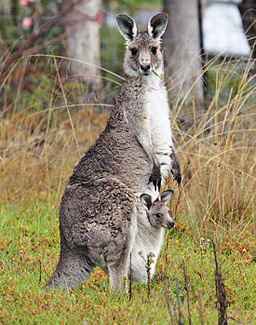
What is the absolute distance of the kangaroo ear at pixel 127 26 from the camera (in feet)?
17.6

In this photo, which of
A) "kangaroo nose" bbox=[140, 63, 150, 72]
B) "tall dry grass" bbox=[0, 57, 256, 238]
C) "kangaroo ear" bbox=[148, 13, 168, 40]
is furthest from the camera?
"tall dry grass" bbox=[0, 57, 256, 238]

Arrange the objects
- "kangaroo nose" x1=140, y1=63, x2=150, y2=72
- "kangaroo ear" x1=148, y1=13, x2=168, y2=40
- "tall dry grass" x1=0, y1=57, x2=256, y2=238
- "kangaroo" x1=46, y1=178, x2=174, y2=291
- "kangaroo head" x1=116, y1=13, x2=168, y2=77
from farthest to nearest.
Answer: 1. "tall dry grass" x1=0, y1=57, x2=256, y2=238
2. "kangaroo ear" x1=148, y1=13, x2=168, y2=40
3. "kangaroo head" x1=116, y1=13, x2=168, y2=77
4. "kangaroo nose" x1=140, y1=63, x2=150, y2=72
5. "kangaroo" x1=46, y1=178, x2=174, y2=291

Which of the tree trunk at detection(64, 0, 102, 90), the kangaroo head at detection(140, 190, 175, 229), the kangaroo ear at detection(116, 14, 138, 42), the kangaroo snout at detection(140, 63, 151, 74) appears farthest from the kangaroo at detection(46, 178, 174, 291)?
the tree trunk at detection(64, 0, 102, 90)

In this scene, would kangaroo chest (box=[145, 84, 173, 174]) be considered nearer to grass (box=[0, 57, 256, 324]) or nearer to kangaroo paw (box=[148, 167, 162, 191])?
kangaroo paw (box=[148, 167, 162, 191])

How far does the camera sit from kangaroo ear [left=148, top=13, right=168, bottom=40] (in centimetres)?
536

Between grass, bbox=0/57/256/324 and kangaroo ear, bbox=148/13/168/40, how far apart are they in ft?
4.33

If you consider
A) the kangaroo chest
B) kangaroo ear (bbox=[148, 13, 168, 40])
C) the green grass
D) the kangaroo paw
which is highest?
kangaroo ear (bbox=[148, 13, 168, 40])

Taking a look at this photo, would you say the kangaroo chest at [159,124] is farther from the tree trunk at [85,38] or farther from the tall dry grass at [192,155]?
the tree trunk at [85,38]

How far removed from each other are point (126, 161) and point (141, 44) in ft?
3.29

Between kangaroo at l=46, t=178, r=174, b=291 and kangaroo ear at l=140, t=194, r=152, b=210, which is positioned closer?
kangaroo at l=46, t=178, r=174, b=291

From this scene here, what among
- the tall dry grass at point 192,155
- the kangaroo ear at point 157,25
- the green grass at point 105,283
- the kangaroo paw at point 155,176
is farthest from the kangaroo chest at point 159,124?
the tall dry grass at point 192,155

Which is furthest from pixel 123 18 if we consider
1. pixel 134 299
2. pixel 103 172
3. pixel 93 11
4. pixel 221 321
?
pixel 93 11

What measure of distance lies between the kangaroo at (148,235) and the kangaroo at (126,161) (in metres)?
0.04

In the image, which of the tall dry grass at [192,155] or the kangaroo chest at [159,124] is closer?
the kangaroo chest at [159,124]
